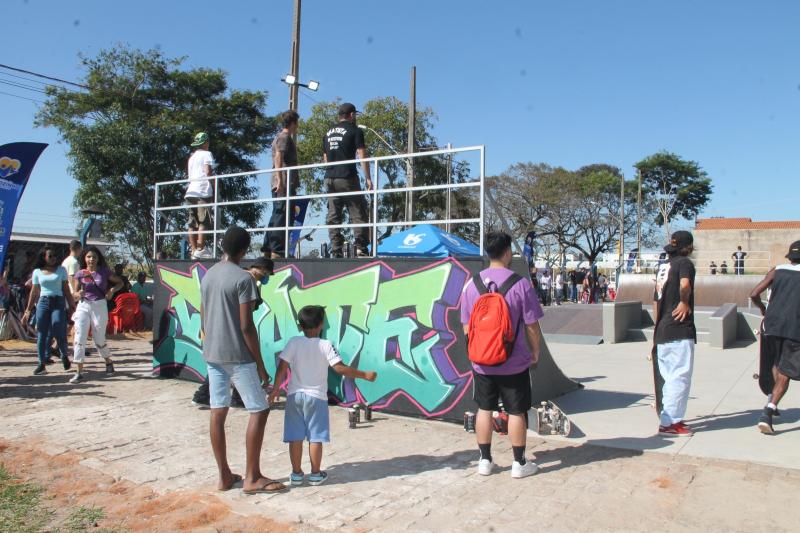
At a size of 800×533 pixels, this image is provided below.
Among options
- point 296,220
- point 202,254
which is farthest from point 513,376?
point 202,254

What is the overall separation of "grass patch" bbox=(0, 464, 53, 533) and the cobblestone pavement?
61cm

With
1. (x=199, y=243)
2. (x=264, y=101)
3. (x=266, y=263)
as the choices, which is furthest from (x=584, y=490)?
(x=264, y=101)

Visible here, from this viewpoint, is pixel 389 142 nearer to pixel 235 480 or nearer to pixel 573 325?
pixel 573 325

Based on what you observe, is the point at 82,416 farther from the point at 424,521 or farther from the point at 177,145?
the point at 177,145

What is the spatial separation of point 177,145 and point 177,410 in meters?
18.9

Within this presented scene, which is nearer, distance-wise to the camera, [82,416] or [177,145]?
[82,416]

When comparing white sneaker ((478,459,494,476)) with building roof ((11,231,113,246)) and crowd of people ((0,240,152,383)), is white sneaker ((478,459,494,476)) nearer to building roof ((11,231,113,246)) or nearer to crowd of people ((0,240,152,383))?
crowd of people ((0,240,152,383))

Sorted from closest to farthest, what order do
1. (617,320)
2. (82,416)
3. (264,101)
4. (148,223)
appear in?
(82,416), (617,320), (148,223), (264,101)

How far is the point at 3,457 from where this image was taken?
5488 millimetres

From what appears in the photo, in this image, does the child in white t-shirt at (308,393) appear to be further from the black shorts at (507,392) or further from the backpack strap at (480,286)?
the backpack strap at (480,286)

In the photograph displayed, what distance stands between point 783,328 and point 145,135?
2262cm

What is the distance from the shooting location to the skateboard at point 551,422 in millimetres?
6039

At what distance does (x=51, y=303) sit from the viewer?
9.15 m

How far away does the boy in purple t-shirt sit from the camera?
4812 mm
